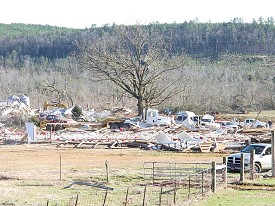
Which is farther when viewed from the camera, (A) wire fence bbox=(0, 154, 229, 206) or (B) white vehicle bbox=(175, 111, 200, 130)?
(B) white vehicle bbox=(175, 111, 200, 130)

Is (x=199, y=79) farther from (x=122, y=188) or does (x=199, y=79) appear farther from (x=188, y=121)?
(x=122, y=188)

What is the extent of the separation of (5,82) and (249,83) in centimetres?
5796

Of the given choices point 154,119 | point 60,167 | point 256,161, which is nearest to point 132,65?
point 154,119

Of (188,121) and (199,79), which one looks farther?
(199,79)

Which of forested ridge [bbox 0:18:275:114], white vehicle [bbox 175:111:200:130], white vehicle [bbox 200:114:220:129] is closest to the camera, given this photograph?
white vehicle [bbox 200:114:220:129]

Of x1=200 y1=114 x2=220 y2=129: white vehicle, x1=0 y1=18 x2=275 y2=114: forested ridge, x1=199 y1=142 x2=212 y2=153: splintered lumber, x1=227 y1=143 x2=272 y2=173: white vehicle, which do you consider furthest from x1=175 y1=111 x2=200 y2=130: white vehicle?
x1=227 y1=143 x2=272 y2=173: white vehicle

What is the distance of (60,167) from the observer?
29.4 meters

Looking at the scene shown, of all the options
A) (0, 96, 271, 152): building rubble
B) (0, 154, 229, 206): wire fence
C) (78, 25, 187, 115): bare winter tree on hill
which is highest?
(78, 25, 187, 115): bare winter tree on hill

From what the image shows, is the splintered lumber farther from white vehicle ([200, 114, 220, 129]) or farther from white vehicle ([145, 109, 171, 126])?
white vehicle ([145, 109, 171, 126])

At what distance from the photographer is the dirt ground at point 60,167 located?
24.5 m

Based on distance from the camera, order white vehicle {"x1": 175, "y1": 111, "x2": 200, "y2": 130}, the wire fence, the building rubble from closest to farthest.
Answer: the wire fence
the building rubble
white vehicle {"x1": 175, "y1": 111, "x2": 200, "y2": 130}

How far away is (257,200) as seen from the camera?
21.7 meters

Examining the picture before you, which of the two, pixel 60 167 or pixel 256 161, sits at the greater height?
pixel 256 161

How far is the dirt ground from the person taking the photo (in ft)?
80.4
